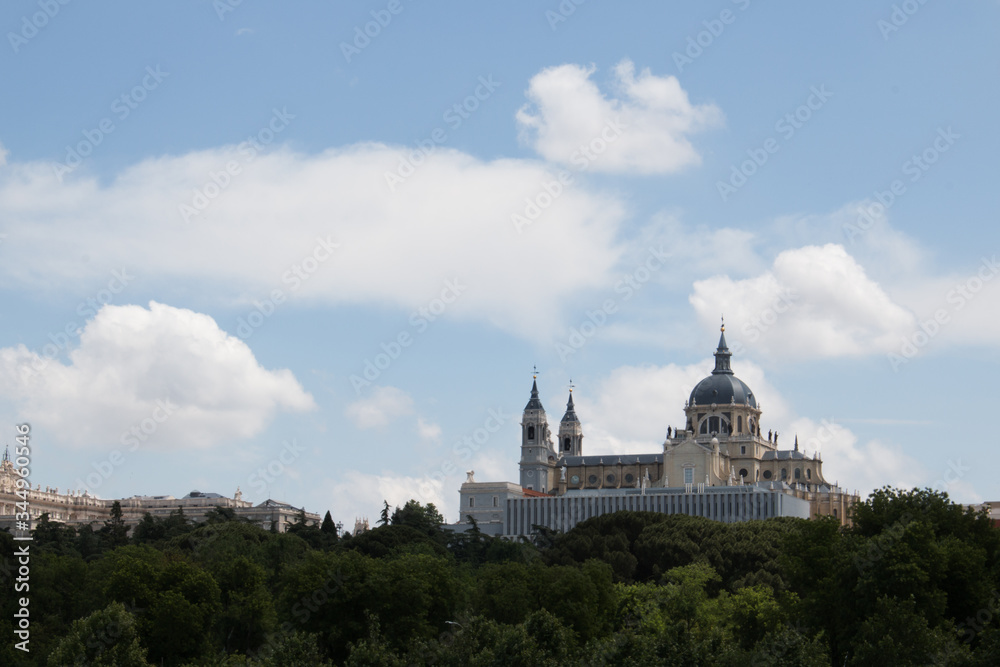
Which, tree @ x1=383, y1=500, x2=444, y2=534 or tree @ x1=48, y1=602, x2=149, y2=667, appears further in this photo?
tree @ x1=383, y1=500, x2=444, y2=534

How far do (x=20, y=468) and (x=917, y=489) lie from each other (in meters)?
44.6


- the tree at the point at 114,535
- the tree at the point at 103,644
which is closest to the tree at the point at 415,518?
the tree at the point at 114,535

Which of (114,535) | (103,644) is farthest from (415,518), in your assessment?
(103,644)

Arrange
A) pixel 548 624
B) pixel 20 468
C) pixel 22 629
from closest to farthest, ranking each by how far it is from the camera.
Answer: pixel 20 468 < pixel 548 624 < pixel 22 629

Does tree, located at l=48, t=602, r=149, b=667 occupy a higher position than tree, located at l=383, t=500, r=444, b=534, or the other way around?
tree, located at l=383, t=500, r=444, b=534

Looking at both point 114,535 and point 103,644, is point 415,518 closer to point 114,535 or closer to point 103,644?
point 114,535

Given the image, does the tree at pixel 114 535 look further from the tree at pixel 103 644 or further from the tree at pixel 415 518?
the tree at pixel 103 644

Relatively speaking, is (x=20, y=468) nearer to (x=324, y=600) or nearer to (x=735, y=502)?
(x=324, y=600)

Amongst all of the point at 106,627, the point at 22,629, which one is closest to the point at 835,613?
the point at 106,627

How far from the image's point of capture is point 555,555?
139875 millimetres

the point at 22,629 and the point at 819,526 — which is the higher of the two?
the point at 819,526

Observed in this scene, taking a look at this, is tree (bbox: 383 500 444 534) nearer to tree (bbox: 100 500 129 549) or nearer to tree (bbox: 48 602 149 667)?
tree (bbox: 100 500 129 549)

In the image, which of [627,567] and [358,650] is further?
[627,567]

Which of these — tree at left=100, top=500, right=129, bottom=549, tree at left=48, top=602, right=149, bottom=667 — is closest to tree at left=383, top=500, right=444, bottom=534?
tree at left=100, top=500, right=129, bottom=549
